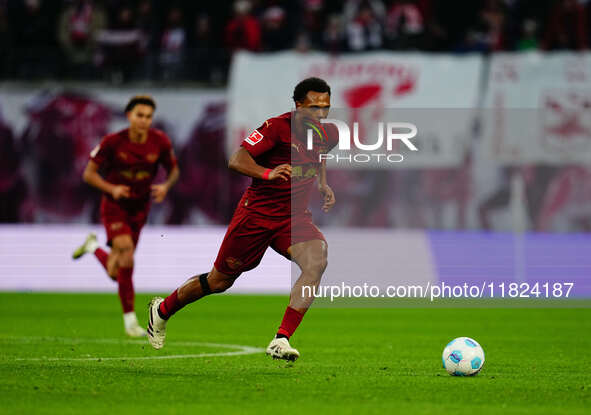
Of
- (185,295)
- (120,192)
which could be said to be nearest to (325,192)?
(185,295)

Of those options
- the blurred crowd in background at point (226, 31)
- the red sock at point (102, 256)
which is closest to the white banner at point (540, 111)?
the blurred crowd in background at point (226, 31)

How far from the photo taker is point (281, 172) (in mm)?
8094

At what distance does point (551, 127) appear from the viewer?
1973 cm

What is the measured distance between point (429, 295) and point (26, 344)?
1036 centimetres

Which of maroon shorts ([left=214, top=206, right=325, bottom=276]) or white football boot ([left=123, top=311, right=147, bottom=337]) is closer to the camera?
maroon shorts ([left=214, top=206, right=325, bottom=276])

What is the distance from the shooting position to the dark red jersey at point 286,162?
844cm

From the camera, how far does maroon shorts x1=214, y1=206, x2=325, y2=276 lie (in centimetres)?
855

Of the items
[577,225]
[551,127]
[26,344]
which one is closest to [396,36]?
[551,127]

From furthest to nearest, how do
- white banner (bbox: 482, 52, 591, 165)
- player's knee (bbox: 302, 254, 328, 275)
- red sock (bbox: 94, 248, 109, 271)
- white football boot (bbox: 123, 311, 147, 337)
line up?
white banner (bbox: 482, 52, 591, 165) → red sock (bbox: 94, 248, 109, 271) → white football boot (bbox: 123, 311, 147, 337) → player's knee (bbox: 302, 254, 328, 275)

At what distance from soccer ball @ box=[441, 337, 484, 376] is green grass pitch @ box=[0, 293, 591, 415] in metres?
0.12

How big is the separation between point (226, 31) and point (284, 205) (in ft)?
45.6

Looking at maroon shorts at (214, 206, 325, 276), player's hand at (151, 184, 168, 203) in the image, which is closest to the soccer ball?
maroon shorts at (214, 206, 325, 276)

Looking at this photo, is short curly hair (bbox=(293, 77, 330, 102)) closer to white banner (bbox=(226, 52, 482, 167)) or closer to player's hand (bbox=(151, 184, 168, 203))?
player's hand (bbox=(151, 184, 168, 203))

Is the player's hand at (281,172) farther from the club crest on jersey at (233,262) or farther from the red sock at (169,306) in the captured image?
the red sock at (169,306)
